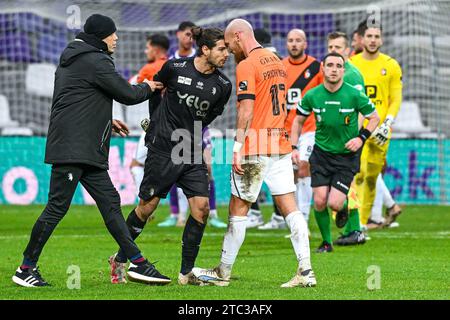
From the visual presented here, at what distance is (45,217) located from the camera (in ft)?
30.8

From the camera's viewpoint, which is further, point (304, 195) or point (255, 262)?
point (304, 195)

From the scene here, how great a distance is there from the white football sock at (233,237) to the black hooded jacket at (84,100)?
4.08ft

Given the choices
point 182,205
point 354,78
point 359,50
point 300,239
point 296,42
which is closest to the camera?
point 300,239

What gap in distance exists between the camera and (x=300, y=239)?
31.1ft

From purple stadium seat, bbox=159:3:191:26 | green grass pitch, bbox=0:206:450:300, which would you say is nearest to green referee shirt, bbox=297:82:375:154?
green grass pitch, bbox=0:206:450:300

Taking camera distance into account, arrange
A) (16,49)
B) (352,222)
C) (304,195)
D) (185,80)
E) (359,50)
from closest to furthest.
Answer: (185,80) < (352,222) < (304,195) < (359,50) < (16,49)

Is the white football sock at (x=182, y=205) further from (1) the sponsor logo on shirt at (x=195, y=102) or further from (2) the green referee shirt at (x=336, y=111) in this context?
(1) the sponsor logo on shirt at (x=195, y=102)

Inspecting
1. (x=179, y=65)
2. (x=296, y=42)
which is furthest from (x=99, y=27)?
(x=296, y=42)

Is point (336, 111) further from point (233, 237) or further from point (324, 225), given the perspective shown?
point (233, 237)

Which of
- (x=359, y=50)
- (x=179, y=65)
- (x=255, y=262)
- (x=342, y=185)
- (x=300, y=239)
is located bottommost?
(x=255, y=262)

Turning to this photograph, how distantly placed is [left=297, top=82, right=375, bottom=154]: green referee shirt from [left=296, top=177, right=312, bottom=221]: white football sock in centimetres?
Result: 207

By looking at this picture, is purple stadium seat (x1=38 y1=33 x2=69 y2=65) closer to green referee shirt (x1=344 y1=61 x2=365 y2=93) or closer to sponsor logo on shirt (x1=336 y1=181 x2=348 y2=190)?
green referee shirt (x1=344 y1=61 x2=365 y2=93)

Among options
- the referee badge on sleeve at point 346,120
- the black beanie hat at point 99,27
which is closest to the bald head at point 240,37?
the black beanie hat at point 99,27

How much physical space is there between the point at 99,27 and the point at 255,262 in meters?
3.39
